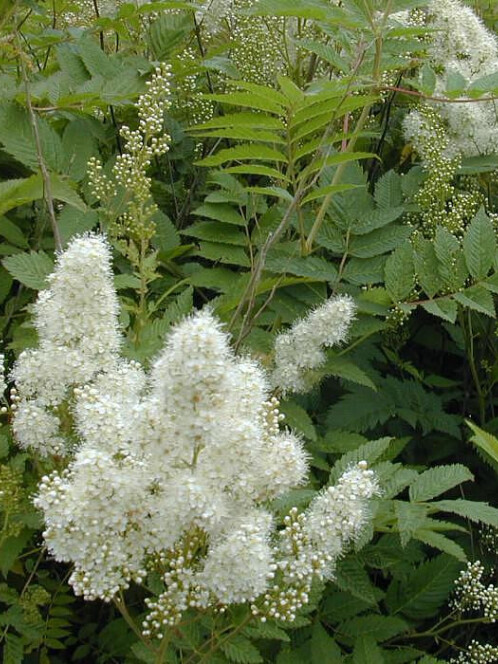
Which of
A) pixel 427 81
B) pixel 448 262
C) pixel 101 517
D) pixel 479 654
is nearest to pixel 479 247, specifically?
pixel 448 262

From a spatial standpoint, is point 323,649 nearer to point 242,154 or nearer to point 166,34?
point 242,154

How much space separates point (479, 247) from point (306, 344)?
22.8 inches

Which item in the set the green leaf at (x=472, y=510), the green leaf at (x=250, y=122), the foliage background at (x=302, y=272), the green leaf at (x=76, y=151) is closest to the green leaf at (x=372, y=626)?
the foliage background at (x=302, y=272)

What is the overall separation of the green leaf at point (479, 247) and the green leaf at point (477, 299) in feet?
0.11

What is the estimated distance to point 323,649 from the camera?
1.89 metres

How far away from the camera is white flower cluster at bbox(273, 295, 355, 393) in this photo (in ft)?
6.49

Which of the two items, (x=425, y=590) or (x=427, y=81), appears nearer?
(x=425, y=590)

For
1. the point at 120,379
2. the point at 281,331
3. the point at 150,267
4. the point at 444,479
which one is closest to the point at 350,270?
the point at 281,331

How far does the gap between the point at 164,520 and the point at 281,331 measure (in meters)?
0.99

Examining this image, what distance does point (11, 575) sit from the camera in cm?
212

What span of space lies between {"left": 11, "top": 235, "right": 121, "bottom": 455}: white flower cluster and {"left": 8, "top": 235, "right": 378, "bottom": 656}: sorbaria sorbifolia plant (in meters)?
0.04

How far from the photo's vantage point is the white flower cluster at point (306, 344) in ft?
6.49

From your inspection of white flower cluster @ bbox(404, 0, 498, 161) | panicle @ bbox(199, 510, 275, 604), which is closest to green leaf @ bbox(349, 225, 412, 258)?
Result: white flower cluster @ bbox(404, 0, 498, 161)

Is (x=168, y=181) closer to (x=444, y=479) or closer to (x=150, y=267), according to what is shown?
(x=150, y=267)
